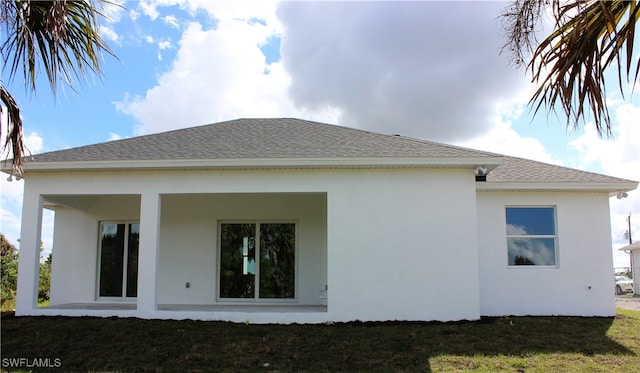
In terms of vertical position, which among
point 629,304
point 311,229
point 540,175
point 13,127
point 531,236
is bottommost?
point 629,304

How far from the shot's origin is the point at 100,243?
45.7 ft

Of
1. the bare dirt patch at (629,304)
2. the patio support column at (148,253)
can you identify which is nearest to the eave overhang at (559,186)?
the bare dirt patch at (629,304)

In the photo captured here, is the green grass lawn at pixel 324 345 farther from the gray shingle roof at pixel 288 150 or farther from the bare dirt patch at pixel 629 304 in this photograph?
the bare dirt patch at pixel 629 304

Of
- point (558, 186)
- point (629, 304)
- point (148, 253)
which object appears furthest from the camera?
point (629, 304)

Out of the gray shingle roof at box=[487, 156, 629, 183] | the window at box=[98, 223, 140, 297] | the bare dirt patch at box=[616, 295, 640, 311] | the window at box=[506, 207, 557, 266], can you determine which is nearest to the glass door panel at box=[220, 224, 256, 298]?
the window at box=[98, 223, 140, 297]

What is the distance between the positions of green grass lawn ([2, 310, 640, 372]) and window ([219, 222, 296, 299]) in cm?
279

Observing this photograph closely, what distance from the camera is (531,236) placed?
12328 millimetres

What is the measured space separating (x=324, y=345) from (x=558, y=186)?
23.3ft

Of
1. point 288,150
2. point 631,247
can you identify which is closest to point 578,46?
point 288,150

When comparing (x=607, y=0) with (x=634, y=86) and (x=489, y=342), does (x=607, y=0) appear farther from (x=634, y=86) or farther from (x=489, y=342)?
(x=489, y=342)

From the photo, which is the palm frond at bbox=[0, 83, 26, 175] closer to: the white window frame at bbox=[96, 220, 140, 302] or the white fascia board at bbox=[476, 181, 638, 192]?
the white window frame at bbox=[96, 220, 140, 302]

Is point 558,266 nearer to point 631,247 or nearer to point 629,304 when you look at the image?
point 629,304

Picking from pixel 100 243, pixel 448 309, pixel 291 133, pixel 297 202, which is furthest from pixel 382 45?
pixel 100 243

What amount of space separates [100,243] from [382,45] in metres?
9.53
